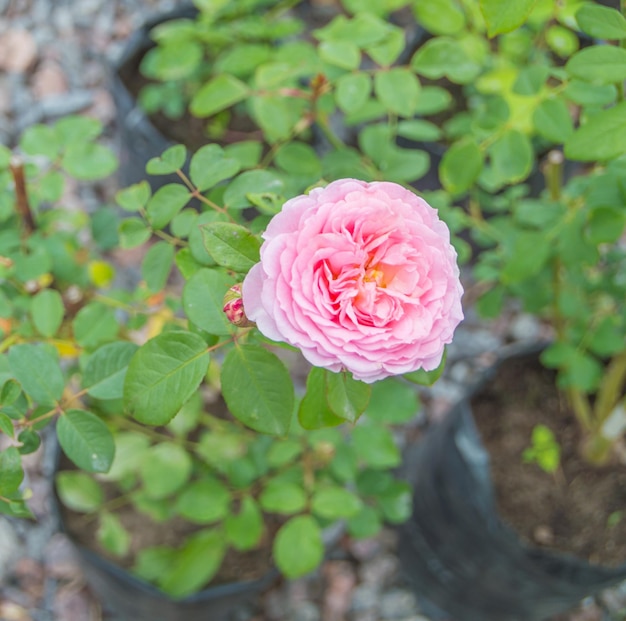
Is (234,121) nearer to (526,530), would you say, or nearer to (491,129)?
(491,129)

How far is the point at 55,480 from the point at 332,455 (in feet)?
1.64

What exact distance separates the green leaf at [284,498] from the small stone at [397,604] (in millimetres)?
669

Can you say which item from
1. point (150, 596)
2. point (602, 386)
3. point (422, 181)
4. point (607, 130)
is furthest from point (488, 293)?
point (150, 596)

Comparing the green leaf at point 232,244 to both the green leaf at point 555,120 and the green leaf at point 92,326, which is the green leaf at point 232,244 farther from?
the green leaf at point 555,120

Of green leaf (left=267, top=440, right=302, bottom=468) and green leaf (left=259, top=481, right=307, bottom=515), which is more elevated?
green leaf (left=267, top=440, right=302, bottom=468)

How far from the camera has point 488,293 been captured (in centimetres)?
123

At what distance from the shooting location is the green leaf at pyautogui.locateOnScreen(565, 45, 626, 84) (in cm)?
70

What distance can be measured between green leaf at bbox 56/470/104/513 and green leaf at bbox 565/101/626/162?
0.96 meters

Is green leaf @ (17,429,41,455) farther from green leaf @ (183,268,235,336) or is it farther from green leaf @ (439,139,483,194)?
green leaf @ (439,139,483,194)

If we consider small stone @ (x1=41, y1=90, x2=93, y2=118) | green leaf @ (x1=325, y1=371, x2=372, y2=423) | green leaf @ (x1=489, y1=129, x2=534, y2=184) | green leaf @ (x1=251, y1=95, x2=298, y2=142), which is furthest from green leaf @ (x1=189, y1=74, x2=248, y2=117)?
small stone @ (x1=41, y1=90, x2=93, y2=118)

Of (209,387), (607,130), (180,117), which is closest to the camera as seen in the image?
(607,130)

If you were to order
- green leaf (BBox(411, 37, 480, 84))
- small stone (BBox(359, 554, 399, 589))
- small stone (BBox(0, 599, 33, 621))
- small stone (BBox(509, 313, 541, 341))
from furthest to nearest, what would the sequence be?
1. small stone (BBox(509, 313, 541, 341))
2. small stone (BBox(359, 554, 399, 589))
3. small stone (BBox(0, 599, 33, 621))
4. green leaf (BBox(411, 37, 480, 84))

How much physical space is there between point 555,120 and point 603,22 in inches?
7.4

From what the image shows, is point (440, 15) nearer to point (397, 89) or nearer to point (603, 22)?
point (397, 89)
